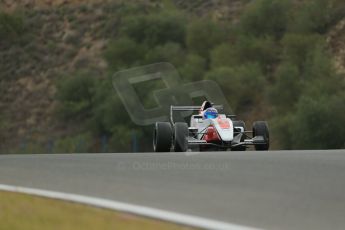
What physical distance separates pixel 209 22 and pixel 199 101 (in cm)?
1211

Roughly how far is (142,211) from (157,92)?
41990mm

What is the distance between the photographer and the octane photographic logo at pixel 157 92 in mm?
41625

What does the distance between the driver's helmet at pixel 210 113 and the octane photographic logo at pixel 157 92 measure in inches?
752

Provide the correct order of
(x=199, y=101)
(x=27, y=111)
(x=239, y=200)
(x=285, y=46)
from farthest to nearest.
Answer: (x=27, y=111) < (x=285, y=46) < (x=199, y=101) < (x=239, y=200)

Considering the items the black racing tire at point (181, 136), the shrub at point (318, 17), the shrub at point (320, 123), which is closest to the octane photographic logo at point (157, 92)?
the shrub at point (320, 123)

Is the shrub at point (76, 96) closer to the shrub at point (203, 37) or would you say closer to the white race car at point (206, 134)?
the shrub at point (203, 37)

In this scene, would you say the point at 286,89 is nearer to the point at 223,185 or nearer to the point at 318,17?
the point at 318,17

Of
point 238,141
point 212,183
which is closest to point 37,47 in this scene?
point 238,141

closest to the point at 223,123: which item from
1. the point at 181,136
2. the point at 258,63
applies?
the point at 181,136

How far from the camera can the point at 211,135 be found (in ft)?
63.3

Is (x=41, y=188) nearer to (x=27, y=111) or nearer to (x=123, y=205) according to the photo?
(x=123, y=205)

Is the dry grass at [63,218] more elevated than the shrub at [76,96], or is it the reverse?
the shrub at [76,96]

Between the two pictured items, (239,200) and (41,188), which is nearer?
(239,200)

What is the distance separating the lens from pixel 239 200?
25.6ft
